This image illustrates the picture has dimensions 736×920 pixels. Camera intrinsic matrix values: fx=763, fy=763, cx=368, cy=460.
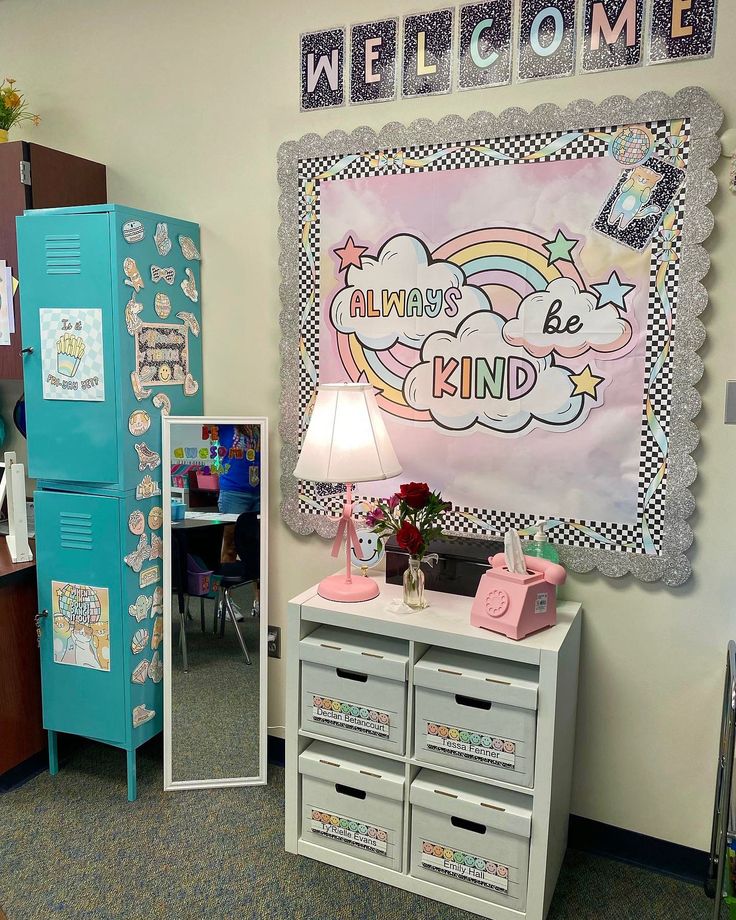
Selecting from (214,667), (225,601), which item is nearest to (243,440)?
(225,601)

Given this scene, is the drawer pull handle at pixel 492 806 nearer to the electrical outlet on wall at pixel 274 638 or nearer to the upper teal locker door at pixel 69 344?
the electrical outlet on wall at pixel 274 638

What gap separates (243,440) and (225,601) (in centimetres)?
57

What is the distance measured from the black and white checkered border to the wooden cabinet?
888mm

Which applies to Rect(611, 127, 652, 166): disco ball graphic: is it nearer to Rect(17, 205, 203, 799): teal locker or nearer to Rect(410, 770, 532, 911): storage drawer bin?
Rect(17, 205, 203, 799): teal locker

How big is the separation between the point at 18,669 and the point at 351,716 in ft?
4.10

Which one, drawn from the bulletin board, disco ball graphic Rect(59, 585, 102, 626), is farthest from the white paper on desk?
the bulletin board

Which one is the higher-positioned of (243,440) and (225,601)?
(243,440)

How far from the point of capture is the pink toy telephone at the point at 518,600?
1979mm

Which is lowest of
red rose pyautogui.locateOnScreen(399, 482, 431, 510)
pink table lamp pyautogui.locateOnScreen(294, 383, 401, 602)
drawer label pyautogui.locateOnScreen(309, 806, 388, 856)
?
drawer label pyautogui.locateOnScreen(309, 806, 388, 856)

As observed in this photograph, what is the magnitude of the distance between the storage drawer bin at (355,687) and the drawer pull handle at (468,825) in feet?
0.77

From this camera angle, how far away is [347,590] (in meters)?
2.26

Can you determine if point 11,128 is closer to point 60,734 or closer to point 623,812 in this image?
Result: point 60,734

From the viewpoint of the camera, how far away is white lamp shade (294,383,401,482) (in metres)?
2.16

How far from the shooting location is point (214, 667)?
267 centimetres
